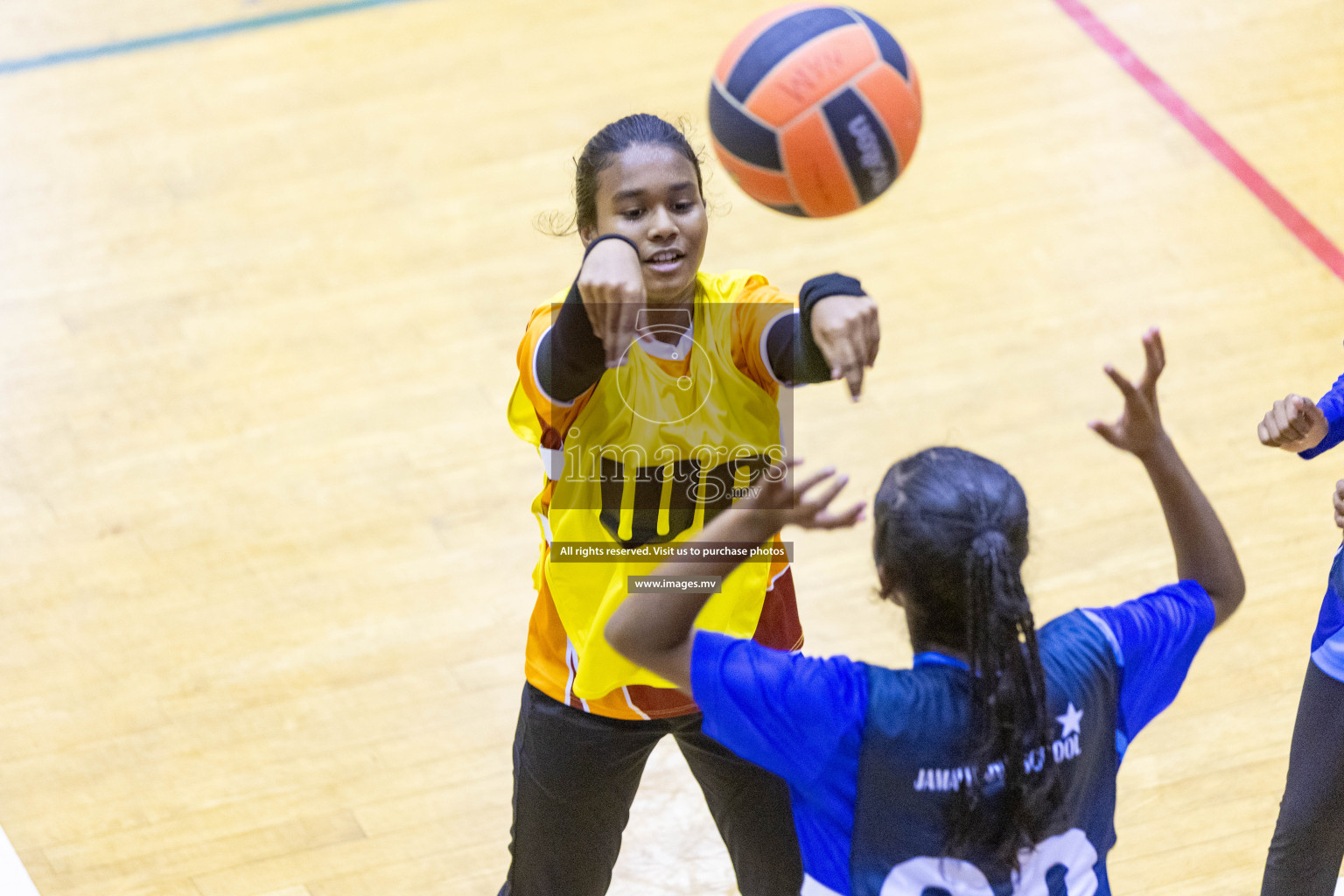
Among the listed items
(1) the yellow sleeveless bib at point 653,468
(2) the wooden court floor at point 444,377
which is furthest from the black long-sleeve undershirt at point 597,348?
(2) the wooden court floor at point 444,377

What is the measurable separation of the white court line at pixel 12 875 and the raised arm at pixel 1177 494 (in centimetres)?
272

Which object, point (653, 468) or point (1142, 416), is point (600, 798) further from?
point (1142, 416)

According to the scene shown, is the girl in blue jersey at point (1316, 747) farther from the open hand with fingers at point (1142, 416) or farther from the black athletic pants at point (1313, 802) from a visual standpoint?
the open hand with fingers at point (1142, 416)

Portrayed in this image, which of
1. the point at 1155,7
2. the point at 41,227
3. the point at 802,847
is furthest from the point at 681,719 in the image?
the point at 1155,7

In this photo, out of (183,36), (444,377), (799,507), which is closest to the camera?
(799,507)

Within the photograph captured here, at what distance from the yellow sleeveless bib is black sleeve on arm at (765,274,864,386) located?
0.12m

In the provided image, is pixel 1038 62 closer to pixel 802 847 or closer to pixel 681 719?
pixel 681 719

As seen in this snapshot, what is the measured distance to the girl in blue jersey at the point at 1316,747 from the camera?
2682 mm

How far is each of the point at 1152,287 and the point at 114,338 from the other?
3596 mm

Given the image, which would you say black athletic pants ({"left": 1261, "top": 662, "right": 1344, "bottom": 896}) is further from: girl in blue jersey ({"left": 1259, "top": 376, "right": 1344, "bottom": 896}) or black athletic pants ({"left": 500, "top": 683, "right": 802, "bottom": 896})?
black athletic pants ({"left": 500, "top": 683, "right": 802, "bottom": 896})

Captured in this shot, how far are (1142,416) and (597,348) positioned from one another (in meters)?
0.82

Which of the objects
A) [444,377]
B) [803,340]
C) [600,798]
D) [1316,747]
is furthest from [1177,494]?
[444,377]

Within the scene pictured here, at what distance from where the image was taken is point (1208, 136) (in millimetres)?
5582

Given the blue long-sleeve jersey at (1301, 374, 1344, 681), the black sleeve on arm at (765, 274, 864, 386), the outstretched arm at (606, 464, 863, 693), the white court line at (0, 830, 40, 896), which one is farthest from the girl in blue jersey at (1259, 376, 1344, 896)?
the white court line at (0, 830, 40, 896)
